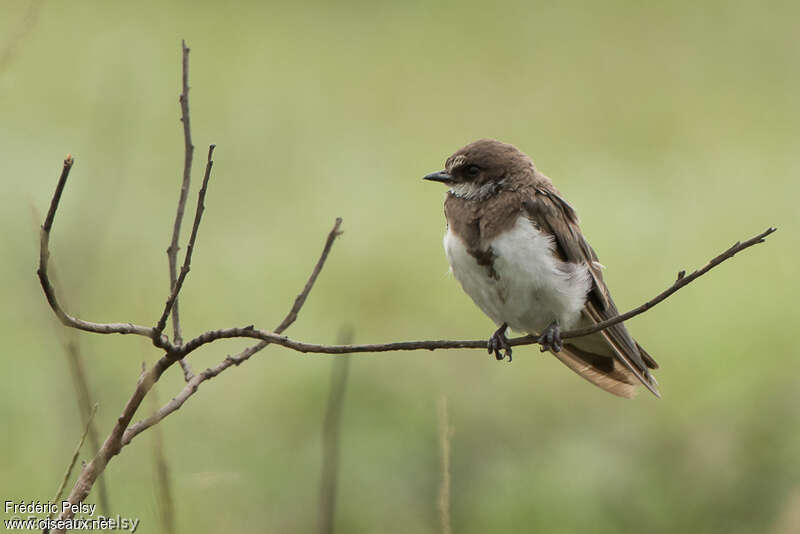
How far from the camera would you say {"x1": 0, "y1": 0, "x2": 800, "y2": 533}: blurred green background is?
20.6 feet

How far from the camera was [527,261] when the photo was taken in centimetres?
418

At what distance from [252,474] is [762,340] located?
3765mm

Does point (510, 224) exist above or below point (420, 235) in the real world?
below

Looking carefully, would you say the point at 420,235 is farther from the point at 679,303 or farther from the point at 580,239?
the point at 580,239

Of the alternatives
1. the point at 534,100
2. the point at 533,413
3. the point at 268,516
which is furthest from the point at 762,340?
the point at 534,100

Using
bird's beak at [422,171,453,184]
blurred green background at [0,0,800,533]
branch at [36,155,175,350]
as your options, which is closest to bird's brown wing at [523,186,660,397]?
bird's beak at [422,171,453,184]

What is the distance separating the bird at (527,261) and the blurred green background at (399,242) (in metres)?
1.26

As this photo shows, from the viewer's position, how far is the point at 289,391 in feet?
25.4

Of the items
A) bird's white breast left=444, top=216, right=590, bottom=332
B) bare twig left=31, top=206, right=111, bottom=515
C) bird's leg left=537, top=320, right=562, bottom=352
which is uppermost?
bird's white breast left=444, top=216, right=590, bottom=332

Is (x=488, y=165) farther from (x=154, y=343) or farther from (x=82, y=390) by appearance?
(x=82, y=390)

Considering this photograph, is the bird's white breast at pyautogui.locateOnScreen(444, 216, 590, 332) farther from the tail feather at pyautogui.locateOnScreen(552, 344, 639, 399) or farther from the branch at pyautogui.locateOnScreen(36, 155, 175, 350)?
the branch at pyautogui.locateOnScreen(36, 155, 175, 350)

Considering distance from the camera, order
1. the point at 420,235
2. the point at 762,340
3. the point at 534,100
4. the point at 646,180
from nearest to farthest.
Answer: the point at 762,340 < the point at 420,235 < the point at 646,180 < the point at 534,100

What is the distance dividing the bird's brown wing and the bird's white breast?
0.05 meters

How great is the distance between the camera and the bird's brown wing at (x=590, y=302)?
4.29 metres
